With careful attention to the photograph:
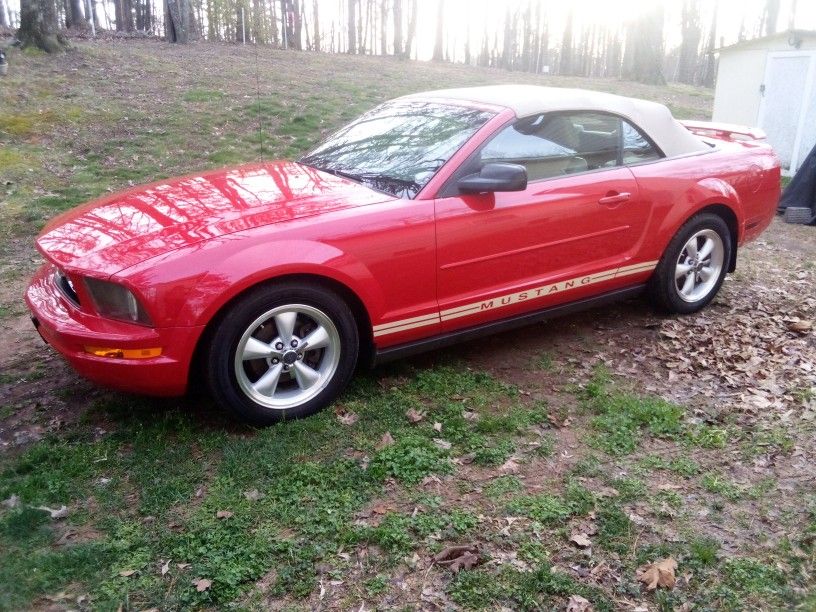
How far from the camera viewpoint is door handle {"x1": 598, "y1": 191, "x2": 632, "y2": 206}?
4.32 meters

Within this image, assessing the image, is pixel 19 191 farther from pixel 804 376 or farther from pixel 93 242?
pixel 804 376

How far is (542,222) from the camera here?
13.4 ft

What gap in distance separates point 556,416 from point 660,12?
18.4 metres

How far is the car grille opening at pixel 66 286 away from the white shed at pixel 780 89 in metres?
10.2

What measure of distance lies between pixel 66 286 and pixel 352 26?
20.8 m

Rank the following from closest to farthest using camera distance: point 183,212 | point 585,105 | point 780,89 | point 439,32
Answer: point 183,212 < point 585,105 < point 780,89 < point 439,32

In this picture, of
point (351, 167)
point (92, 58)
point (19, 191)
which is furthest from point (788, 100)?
point (92, 58)

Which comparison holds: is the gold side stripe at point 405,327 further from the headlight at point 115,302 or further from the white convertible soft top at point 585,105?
the white convertible soft top at point 585,105

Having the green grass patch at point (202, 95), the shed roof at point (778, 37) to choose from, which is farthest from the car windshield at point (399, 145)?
the shed roof at point (778, 37)

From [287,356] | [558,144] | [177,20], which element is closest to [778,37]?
[558,144]

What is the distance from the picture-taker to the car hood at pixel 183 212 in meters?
3.26

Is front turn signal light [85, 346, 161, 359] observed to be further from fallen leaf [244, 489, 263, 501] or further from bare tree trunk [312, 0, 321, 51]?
bare tree trunk [312, 0, 321, 51]

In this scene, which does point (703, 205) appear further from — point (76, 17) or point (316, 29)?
point (316, 29)

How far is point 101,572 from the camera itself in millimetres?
2611
